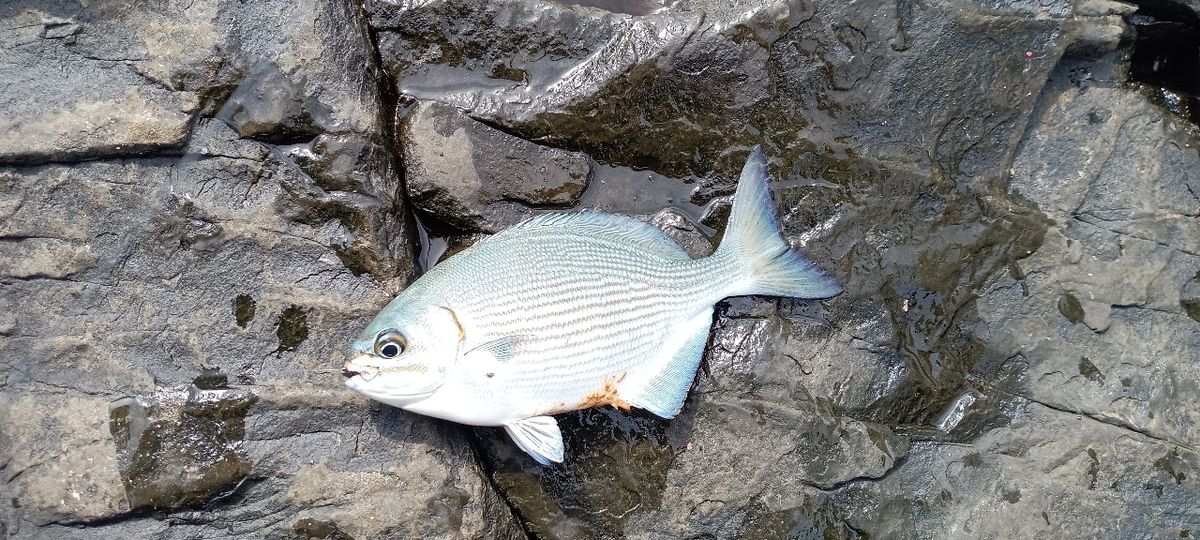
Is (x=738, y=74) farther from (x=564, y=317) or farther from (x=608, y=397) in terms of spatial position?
(x=608, y=397)

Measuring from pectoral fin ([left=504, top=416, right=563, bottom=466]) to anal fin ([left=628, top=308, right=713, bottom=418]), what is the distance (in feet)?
1.28

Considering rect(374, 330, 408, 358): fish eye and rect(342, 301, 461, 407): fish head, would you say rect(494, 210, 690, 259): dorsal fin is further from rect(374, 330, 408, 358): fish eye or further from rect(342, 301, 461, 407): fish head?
rect(374, 330, 408, 358): fish eye

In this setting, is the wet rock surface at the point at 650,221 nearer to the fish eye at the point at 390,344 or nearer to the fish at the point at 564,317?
the fish at the point at 564,317

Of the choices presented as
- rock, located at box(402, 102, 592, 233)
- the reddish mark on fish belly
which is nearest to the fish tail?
the reddish mark on fish belly

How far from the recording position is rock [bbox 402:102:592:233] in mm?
3734

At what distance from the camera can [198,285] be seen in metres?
3.43

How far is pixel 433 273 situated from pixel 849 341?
201cm

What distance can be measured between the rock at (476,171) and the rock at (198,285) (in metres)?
0.25

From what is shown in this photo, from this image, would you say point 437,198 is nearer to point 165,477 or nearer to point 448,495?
point 448,495

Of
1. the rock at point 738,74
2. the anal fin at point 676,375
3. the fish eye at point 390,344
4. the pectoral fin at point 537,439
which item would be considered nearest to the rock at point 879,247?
the rock at point 738,74

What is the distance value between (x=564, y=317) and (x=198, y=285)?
163cm

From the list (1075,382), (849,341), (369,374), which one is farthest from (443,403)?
(1075,382)

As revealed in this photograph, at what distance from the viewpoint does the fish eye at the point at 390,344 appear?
3.11 m

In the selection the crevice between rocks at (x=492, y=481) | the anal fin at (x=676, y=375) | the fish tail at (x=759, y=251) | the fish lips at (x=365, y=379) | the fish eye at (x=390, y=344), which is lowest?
A: the crevice between rocks at (x=492, y=481)
